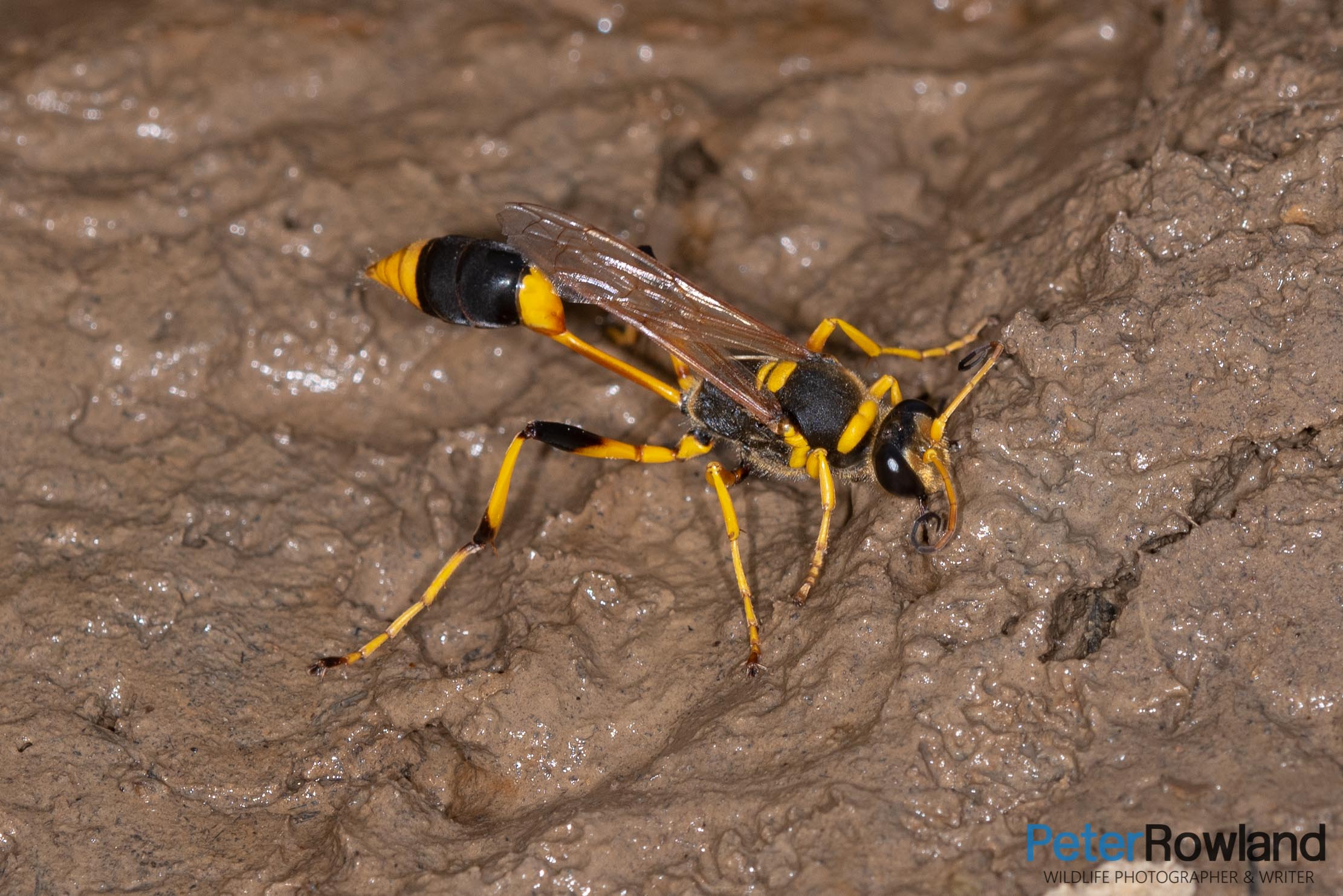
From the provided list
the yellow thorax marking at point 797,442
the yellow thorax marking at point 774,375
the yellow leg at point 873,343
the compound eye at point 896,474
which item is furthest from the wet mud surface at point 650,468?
the yellow thorax marking at point 774,375

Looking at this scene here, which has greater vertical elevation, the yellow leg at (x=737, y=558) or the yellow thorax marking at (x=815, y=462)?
the yellow thorax marking at (x=815, y=462)

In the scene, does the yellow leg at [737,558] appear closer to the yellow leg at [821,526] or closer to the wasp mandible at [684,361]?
the wasp mandible at [684,361]

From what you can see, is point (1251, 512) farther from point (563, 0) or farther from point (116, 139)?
point (116, 139)

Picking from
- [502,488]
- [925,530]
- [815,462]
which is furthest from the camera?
[502,488]

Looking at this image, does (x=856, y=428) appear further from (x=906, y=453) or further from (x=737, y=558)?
(x=737, y=558)

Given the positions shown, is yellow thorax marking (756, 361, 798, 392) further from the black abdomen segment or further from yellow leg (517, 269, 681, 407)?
the black abdomen segment

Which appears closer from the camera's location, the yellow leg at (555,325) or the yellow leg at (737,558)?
the yellow leg at (737,558)

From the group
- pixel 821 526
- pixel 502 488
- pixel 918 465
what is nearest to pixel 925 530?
pixel 918 465
